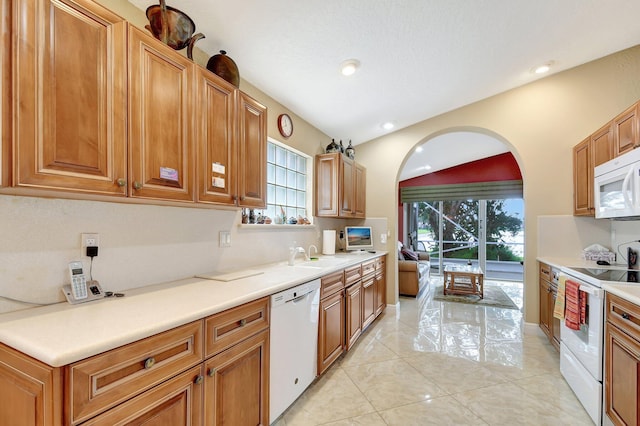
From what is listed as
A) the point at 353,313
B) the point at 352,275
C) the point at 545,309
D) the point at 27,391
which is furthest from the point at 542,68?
the point at 27,391

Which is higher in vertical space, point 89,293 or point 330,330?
point 89,293

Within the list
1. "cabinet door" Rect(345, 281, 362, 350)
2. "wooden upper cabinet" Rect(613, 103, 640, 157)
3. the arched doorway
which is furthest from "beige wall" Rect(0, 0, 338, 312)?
the arched doorway

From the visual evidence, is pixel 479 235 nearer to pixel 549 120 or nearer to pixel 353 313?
pixel 549 120

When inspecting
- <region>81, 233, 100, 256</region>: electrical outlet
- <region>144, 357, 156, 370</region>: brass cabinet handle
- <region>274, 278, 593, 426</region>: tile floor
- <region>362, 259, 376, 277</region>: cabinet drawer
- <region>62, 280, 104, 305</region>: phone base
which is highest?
<region>81, 233, 100, 256</region>: electrical outlet

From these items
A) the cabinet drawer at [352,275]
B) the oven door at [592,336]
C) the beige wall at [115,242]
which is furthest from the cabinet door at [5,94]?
the oven door at [592,336]

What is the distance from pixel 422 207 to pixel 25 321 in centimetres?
781

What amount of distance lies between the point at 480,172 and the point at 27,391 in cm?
754

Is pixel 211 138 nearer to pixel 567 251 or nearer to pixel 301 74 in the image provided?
pixel 301 74

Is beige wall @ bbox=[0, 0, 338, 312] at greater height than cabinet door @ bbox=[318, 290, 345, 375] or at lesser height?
greater

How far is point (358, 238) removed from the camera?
412cm

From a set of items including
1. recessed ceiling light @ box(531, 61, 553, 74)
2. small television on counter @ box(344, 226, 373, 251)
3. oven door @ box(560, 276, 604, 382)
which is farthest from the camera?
small television on counter @ box(344, 226, 373, 251)

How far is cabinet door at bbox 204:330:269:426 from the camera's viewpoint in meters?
1.29

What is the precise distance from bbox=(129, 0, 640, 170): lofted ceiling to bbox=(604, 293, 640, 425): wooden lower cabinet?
222 centimetres

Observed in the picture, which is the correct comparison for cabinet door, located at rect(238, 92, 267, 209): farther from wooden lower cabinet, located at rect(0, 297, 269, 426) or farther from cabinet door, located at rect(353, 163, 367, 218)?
cabinet door, located at rect(353, 163, 367, 218)
